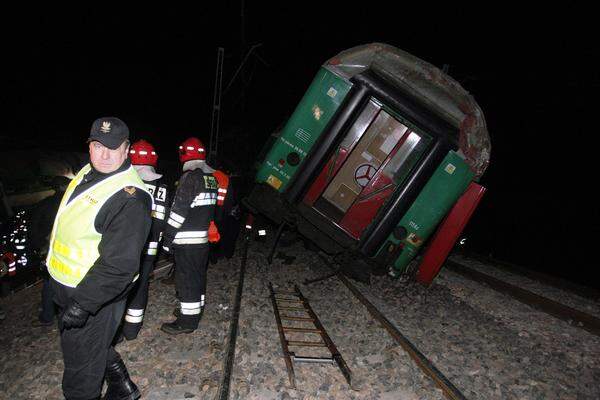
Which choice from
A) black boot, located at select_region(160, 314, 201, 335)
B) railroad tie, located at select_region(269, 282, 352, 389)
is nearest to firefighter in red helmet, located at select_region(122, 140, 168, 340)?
black boot, located at select_region(160, 314, 201, 335)

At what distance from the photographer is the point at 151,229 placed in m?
3.48

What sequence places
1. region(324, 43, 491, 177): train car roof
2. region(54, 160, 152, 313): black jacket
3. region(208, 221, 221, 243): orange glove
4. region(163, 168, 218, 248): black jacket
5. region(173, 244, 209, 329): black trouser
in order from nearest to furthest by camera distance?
region(54, 160, 152, 313): black jacket → region(163, 168, 218, 248): black jacket → region(173, 244, 209, 329): black trouser → region(208, 221, 221, 243): orange glove → region(324, 43, 491, 177): train car roof

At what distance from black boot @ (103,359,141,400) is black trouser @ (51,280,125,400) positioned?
0.37m

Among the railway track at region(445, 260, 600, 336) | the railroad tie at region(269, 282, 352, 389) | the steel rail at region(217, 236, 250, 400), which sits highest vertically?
the railway track at region(445, 260, 600, 336)

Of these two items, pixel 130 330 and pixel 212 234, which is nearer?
pixel 130 330

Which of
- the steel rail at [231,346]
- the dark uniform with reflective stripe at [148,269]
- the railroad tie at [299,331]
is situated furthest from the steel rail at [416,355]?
the dark uniform with reflective stripe at [148,269]

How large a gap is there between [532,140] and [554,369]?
77.7ft

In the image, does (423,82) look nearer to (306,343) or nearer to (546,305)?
(306,343)

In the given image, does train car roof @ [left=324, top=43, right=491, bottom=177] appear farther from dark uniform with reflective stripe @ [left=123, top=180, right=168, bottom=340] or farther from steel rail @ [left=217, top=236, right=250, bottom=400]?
steel rail @ [left=217, top=236, right=250, bottom=400]

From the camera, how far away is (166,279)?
5.23m

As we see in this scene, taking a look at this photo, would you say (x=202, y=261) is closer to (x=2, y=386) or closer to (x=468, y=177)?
(x=2, y=386)

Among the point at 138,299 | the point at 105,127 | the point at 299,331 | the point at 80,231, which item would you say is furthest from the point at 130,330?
the point at 105,127

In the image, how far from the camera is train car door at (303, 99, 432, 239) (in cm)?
520

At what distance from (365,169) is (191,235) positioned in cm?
282
